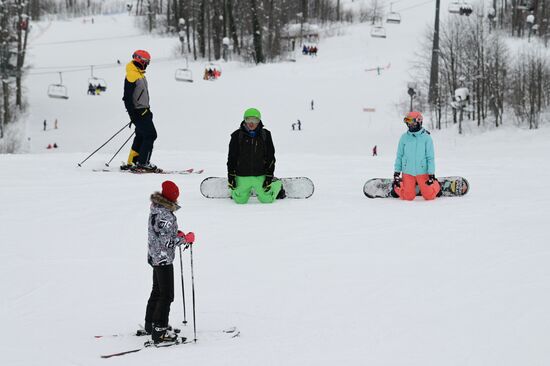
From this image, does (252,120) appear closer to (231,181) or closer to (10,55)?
(231,181)

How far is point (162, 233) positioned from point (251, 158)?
4.25m

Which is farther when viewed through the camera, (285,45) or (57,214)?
(285,45)

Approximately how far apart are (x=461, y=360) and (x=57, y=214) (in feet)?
19.2

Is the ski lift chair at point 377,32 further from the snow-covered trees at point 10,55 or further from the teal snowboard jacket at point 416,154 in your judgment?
the teal snowboard jacket at point 416,154

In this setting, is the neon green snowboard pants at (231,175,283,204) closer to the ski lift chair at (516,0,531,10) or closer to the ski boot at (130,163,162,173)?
the ski boot at (130,163,162,173)

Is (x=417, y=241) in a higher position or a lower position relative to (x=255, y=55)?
lower

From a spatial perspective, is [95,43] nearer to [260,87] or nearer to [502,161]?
[260,87]

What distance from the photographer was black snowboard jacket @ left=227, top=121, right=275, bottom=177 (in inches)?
335

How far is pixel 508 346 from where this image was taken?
13.4 ft

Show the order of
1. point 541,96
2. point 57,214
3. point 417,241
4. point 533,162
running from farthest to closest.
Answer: point 541,96
point 533,162
point 57,214
point 417,241

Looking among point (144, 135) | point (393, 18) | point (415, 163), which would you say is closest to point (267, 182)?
point (415, 163)

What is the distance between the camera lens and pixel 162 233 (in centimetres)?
435

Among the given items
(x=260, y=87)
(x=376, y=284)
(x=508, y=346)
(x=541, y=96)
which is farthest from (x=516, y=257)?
(x=260, y=87)

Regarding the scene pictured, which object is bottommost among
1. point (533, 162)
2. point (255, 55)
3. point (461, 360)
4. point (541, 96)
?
point (461, 360)
